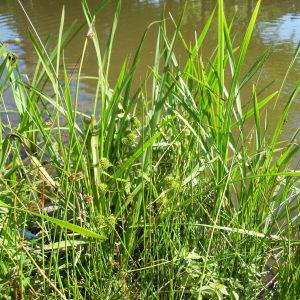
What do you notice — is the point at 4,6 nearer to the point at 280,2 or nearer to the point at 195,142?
the point at 280,2

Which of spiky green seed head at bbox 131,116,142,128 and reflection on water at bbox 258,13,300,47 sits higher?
spiky green seed head at bbox 131,116,142,128

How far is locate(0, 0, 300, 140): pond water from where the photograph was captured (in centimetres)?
356

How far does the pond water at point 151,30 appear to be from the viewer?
3.56 m

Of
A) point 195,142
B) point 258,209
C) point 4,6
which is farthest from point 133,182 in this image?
point 4,6

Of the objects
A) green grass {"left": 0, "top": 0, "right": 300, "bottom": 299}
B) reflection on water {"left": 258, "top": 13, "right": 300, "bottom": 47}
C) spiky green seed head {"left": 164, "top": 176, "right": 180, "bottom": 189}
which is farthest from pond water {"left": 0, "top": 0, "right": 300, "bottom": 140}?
spiky green seed head {"left": 164, "top": 176, "right": 180, "bottom": 189}

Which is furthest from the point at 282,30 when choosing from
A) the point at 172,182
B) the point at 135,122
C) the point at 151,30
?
the point at 172,182

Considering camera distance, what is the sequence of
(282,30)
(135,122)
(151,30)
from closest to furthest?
1. (135,122)
2. (282,30)
3. (151,30)

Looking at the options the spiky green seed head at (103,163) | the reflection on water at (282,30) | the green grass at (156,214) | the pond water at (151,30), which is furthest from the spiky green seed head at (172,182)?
the reflection on water at (282,30)

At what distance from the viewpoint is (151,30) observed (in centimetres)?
489

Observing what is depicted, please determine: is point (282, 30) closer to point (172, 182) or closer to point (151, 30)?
point (151, 30)

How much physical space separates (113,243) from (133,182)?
0.23 meters

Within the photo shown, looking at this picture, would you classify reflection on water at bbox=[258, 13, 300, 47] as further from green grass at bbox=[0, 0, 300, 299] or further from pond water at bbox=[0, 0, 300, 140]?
green grass at bbox=[0, 0, 300, 299]

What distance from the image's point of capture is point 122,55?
4.17 m

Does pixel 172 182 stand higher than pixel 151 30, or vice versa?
pixel 172 182
